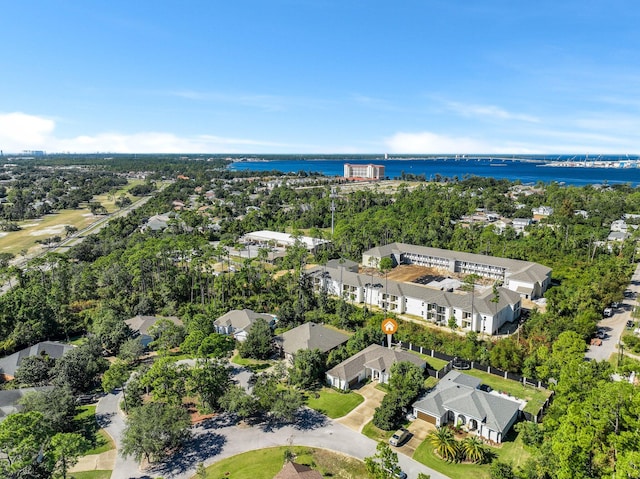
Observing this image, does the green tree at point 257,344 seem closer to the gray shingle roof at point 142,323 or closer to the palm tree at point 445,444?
the gray shingle roof at point 142,323

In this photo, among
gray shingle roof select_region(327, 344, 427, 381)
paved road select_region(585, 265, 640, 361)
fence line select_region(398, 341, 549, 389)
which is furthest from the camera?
paved road select_region(585, 265, 640, 361)

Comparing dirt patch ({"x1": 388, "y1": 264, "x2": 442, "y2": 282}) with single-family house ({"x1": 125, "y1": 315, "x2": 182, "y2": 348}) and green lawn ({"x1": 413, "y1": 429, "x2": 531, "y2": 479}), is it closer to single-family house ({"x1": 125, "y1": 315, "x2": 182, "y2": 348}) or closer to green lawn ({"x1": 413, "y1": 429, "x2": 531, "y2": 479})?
single-family house ({"x1": 125, "y1": 315, "x2": 182, "y2": 348})

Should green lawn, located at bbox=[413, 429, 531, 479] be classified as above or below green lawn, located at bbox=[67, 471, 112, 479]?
above

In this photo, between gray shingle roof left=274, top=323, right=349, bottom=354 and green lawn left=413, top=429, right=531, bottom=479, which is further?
gray shingle roof left=274, top=323, right=349, bottom=354

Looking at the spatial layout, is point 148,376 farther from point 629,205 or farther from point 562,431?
point 629,205

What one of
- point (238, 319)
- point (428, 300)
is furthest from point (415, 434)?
point (238, 319)

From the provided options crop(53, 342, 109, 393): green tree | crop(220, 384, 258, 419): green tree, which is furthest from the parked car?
crop(53, 342, 109, 393): green tree
